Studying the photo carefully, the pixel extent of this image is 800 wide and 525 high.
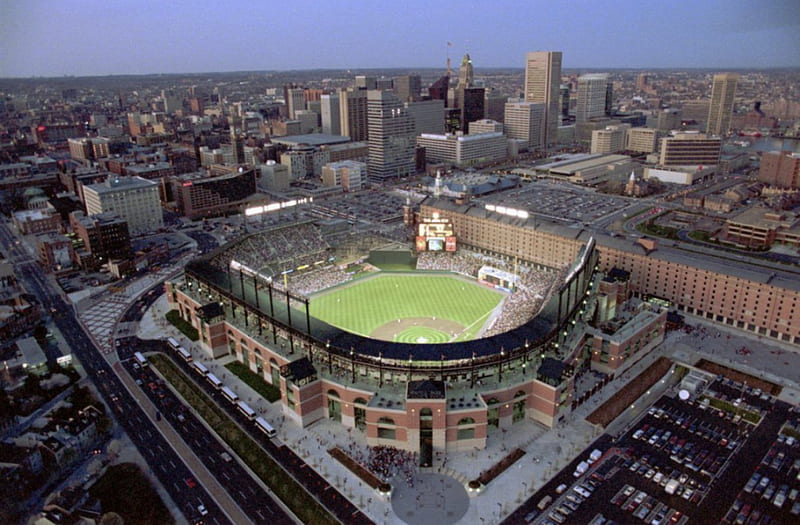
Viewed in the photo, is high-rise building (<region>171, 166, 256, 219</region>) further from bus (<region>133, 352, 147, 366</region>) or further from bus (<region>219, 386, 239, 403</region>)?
bus (<region>219, 386, 239, 403</region>)

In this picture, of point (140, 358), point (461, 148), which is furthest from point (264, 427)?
point (461, 148)

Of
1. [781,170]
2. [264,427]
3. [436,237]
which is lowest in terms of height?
[264,427]

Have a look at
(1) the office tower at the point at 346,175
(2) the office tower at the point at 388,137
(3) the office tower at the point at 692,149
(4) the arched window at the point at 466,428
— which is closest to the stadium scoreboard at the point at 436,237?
(4) the arched window at the point at 466,428

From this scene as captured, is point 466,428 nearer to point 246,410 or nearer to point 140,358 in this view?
point 246,410

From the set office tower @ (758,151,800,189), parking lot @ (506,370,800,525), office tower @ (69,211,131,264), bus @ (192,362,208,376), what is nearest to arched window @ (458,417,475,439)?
parking lot @ (506,370,800,525)

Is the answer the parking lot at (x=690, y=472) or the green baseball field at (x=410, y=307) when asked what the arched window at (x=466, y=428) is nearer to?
the parking lot at (x=690, y=472)

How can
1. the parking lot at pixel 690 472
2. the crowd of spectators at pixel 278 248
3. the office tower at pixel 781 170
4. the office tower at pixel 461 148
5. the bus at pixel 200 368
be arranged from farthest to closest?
the office tower at pixel 461 148
the office tower at pixel 781 170
the crowd of spectators at pixel 278 248
the bus at pixel 200 368
the parking lot at pixel 690 472
